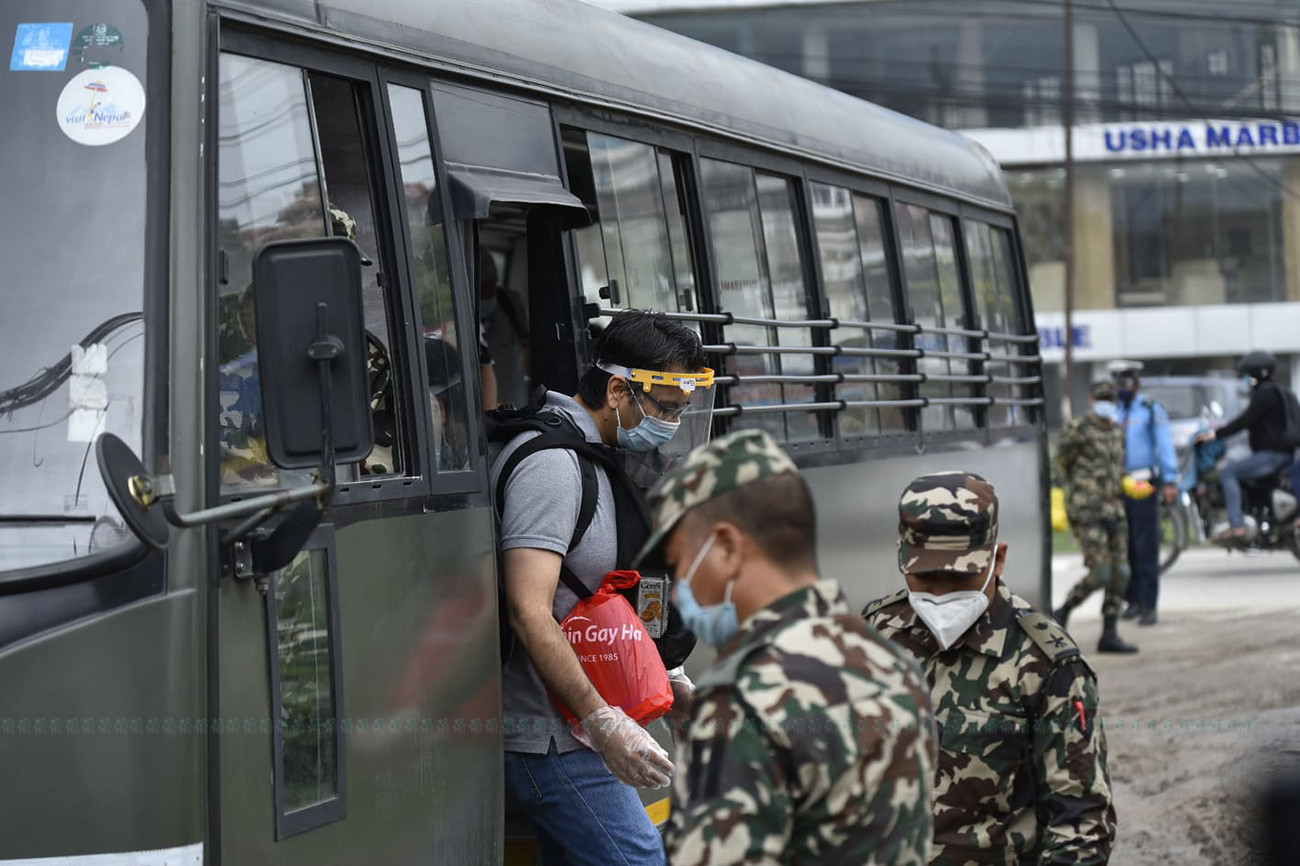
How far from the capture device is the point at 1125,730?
10.4 m

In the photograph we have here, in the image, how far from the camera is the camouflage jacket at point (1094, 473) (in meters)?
13.3

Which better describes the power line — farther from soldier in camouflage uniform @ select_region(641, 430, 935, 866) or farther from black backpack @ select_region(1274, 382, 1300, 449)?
soldier in camouflage uniform @ select_region(641, 430, 935, 866)

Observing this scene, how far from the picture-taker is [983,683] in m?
3.82

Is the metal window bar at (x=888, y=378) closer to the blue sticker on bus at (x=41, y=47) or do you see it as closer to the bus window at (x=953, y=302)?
the bus window at (x=953, y=302)

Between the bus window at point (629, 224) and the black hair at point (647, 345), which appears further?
the bus window at point (629, 224)

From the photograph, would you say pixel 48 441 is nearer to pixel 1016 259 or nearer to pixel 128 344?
pixel 128 344

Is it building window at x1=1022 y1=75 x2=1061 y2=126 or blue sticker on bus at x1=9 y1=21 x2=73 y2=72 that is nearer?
blue sticker on bus at x1=9 y1=21 x2=73 y2=72

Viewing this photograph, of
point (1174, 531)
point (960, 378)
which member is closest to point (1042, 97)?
point (1174, 531)

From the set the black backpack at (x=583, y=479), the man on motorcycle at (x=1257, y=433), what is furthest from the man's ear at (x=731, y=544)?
the man on motorcycle at (x=1257, y=433)

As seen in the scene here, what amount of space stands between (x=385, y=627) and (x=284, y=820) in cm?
56

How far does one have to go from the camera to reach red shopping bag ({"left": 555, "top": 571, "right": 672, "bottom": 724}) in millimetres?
4363

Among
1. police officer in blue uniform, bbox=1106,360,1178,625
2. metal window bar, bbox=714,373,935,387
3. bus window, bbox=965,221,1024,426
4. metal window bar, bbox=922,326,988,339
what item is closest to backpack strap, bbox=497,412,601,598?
metal window bar, bbox=714,373,935,387

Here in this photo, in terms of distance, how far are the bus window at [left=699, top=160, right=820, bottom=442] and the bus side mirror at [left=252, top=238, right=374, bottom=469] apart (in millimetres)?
2950

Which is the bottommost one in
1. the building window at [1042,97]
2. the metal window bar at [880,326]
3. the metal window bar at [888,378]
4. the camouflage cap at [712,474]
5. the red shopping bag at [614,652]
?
the red shopping bag at [614,652]
